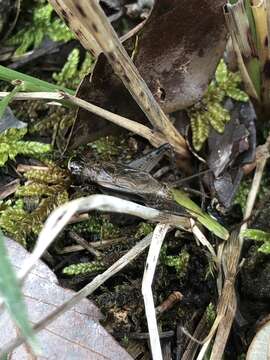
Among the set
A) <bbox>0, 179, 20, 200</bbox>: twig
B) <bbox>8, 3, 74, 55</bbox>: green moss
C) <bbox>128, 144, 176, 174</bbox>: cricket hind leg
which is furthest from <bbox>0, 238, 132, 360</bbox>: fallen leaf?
<bbox>8, 3, 74, 55</bbox>: green moss

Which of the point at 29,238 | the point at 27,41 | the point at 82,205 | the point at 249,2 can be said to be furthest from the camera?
the point at 27,41

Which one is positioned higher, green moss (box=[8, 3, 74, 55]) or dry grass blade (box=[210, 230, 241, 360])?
green moss (box=[8, 3, 74, 55])

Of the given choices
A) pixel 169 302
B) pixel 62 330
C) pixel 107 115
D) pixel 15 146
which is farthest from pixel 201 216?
pixel 15 146

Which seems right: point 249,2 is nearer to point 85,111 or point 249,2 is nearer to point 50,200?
point 85,111

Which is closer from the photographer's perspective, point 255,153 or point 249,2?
point 249,2

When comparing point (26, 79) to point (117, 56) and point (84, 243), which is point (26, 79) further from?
point (84, 243)

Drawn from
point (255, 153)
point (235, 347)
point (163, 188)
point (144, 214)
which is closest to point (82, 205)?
point (144, 214)

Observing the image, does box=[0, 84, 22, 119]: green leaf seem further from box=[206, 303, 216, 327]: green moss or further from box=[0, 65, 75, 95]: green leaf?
box=[206, 303, 216, 327]: green moss
